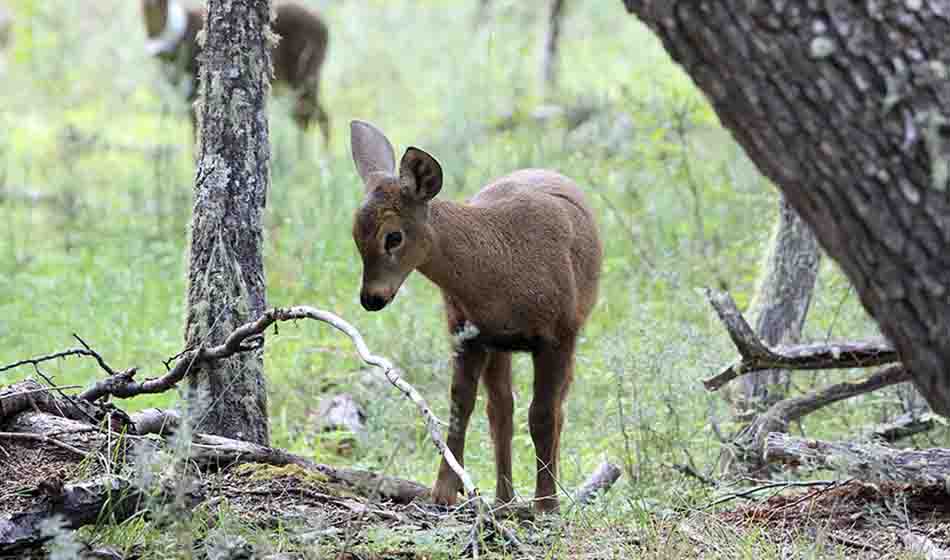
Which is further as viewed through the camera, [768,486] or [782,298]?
[782,298]

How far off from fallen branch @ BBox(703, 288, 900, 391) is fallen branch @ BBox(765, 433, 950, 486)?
0.85 feet

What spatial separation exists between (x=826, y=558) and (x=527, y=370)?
3.24 meters

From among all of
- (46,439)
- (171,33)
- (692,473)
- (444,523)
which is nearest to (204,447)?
(46,439)

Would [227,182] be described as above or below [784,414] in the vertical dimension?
above

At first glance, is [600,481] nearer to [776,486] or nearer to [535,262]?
[776,486]

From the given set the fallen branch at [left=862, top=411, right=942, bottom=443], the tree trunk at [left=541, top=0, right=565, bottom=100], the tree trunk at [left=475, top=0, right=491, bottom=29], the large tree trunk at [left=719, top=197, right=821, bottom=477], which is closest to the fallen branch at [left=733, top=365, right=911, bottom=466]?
the fallen branch at [left=862, top=411, right=942, bottom=443]

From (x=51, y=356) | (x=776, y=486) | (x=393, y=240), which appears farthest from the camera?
(x=776, y=486)

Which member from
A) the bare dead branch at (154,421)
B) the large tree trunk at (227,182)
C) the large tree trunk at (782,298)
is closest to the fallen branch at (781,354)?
the large tree trunk at (782,298)

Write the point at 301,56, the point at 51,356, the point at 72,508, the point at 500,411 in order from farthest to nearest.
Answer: the point at 301,56 → the point at 500,411 → the point at 51,356 → the point at 72,508

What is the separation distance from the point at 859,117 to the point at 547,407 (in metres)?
2.43

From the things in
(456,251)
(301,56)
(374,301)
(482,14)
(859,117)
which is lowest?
(374,301)

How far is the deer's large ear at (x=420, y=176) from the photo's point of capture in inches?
170

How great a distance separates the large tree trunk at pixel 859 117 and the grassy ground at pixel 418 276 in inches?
56.4

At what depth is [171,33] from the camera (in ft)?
32.5
